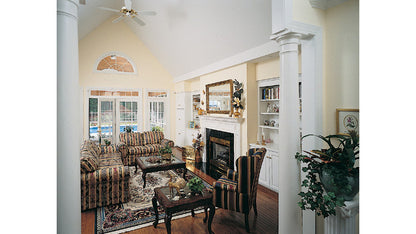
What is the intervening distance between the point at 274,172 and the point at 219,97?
221cm

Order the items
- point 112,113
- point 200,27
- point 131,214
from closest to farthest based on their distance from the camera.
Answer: point 131,214 < point 200,27 < point 112,113

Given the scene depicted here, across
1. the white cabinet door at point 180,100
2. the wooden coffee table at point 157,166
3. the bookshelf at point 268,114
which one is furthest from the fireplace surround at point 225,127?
the white cabinet door at point 180,100

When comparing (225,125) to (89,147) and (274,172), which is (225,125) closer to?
(274,172)

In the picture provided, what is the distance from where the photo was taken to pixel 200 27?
4266mm

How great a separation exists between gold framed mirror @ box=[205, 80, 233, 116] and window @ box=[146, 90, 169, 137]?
280cm

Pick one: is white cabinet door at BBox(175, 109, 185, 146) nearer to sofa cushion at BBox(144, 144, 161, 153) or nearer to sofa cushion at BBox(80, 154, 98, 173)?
sofa cushion at BBox(144, 144, 161, 153)


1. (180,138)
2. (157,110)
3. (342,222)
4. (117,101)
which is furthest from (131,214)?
(157,110)

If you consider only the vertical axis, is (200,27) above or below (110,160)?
above

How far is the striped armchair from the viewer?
242cm

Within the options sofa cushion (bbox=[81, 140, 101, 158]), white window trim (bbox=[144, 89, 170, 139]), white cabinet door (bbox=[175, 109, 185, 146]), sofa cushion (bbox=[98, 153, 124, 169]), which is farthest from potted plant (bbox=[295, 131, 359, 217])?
white window trim (bbox=[144, 89, 170, 139])

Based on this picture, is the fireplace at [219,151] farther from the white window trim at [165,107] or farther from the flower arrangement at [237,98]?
the white window trim at [165,107]

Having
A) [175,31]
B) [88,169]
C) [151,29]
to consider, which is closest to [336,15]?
[88,169]

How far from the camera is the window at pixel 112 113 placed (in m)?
6.60
